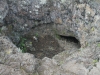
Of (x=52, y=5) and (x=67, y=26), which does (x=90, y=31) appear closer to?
(x=67, y=26)

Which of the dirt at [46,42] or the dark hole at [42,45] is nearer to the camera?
the dark hole at [42,45]

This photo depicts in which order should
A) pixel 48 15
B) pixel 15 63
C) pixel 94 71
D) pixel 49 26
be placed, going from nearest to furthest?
pixel 94 71 < pixel 15 63 < pixel 48 15 < pixel 49 26

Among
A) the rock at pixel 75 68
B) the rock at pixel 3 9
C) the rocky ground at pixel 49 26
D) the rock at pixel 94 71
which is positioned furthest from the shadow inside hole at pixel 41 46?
the rock at pixel 94 71

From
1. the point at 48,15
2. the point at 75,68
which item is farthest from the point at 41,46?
the point at 75,68

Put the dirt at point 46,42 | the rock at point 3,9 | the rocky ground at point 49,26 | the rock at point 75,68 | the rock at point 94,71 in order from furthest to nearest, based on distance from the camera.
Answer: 1. the dirt at point 46,42
2. the rock at point 3,9
3. the rocky ground at point 49,26
4. the rock at point 75,68
5. the rock at point 94,71

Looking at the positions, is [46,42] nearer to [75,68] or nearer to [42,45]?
[42,45]

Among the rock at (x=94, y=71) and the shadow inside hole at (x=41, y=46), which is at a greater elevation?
the rock at (x=94, y=71)

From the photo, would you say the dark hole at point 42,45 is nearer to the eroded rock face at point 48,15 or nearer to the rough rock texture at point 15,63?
the eroded rock face at point 48,15

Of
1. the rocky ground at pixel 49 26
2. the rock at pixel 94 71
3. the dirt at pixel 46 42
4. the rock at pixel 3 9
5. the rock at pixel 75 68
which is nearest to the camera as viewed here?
the rock at pixel 94 71

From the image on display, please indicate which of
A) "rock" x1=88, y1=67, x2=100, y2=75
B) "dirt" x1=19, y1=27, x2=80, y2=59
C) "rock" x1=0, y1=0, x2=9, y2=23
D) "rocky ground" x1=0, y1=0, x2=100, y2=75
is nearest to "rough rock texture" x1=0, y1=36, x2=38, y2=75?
"rocky ground" x1=0, y1=0, x2=100, y2=75

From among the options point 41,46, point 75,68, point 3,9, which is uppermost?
point 3,9

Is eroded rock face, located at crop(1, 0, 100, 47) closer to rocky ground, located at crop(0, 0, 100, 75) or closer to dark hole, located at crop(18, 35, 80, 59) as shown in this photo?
rocky ground, located at crop(0, 0, 100, 75)

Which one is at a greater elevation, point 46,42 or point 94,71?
point 94,71

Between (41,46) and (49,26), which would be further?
(49,26)
